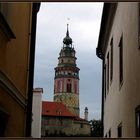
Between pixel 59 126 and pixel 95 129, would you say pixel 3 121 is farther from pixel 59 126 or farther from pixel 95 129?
pixel 59 126

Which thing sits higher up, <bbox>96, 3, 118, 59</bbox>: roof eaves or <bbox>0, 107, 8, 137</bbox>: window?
<bbox>96, 3, 118, 59</bbox>: roof eaves

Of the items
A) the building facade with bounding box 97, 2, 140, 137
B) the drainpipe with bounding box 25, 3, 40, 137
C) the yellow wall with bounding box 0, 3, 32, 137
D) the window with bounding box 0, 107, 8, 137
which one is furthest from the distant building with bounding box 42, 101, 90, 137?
the window with bounding box 0, 107, 8, 137

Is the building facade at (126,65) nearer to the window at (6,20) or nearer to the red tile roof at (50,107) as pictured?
the red tile roof at (50,107)

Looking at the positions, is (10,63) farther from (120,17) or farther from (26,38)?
(120,17)

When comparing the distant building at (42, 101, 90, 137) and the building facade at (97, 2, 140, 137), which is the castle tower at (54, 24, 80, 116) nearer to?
the distant building at (42, 101, 90, 137)

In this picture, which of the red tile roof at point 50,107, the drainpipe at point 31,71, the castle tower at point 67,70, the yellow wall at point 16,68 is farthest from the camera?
the red tile roof at point 50,107

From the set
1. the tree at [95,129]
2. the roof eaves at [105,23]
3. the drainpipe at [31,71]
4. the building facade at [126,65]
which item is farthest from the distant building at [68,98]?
the roof eaves at [105,23]

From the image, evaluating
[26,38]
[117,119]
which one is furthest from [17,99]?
[117,119]

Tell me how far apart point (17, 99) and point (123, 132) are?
2.60 m

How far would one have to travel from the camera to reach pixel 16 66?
11.2 m

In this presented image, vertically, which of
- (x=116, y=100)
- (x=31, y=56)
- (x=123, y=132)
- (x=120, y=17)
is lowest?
(x=123, y=132)

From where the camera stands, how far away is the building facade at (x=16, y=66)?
31.9 feet

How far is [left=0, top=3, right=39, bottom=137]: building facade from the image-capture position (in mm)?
9719

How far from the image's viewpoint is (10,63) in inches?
409
